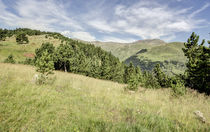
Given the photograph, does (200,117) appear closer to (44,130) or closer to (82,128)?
(82,128)

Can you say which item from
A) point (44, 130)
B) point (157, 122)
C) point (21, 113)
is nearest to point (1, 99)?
point (21, 113)

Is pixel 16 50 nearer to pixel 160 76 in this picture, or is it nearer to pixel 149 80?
pixel 149 80

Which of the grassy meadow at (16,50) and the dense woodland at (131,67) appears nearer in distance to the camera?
the dense woodland at (131,67)

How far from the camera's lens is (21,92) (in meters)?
4.81

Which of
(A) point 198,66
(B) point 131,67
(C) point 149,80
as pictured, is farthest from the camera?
(B) point 131,67

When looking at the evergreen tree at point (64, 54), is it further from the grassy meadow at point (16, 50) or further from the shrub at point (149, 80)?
the shrub at point (149, 80)

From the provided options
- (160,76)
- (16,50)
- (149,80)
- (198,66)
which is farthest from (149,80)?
(16,50)

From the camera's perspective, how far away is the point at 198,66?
21453 millimetres

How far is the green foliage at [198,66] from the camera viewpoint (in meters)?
18.6

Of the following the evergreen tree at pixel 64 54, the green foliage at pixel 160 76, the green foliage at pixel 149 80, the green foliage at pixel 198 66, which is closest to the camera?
the green foliage at pixel 198 66

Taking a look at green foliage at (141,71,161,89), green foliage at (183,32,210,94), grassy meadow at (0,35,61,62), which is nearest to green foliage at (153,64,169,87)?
green foliage at (141,71,161,89)

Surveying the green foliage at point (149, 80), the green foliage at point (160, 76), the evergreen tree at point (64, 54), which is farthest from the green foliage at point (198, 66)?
the evergreen tree at point (64, 54)

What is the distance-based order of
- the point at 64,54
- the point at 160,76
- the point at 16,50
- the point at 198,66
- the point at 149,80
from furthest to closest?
the point at 16,50
the point at 149,80
the point at 160,76
the point at 64,54
the point at 198,66

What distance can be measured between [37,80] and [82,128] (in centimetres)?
642
